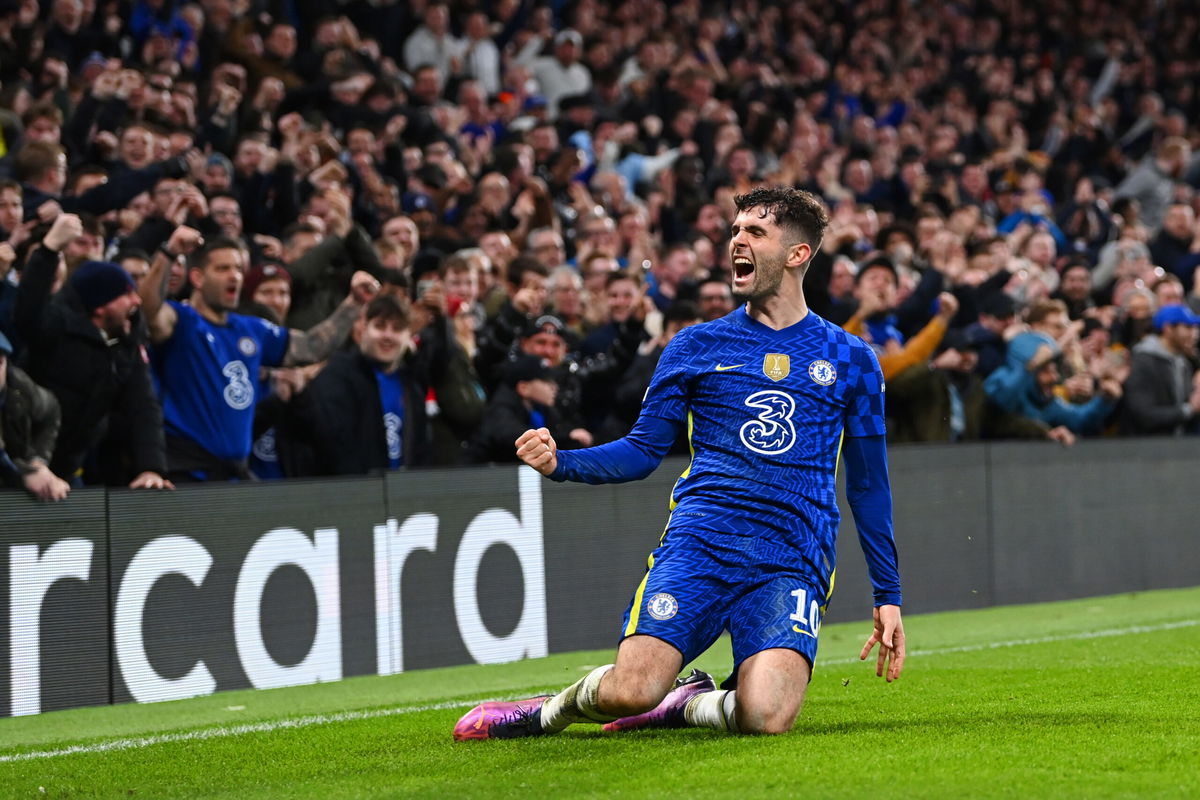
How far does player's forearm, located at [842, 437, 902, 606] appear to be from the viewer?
611cm

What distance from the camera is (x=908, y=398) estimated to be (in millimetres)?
12367

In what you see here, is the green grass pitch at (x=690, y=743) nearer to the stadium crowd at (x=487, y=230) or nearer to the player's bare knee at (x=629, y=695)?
the player's bare knee at (x=629, y=695)

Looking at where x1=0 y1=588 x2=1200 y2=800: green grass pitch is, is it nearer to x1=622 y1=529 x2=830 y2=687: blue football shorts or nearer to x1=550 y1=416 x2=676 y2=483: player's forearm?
x1=622 y1=529 x2=830 y2=687: blue football shorts

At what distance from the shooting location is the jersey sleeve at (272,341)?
31.8ft

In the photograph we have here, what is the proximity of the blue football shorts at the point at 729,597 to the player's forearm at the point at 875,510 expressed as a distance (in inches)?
9.4

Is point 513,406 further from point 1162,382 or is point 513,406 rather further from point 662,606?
point 1162,382

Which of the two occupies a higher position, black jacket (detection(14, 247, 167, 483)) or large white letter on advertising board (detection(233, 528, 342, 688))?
black jacket (detection(14, 247, 167, 483))

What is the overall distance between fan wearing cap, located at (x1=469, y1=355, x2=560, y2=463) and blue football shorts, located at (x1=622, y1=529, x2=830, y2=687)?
433 centimetres

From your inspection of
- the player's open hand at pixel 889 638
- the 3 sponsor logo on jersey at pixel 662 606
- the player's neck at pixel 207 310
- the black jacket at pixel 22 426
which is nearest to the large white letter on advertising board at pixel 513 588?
the player's neck at pixel 207 310

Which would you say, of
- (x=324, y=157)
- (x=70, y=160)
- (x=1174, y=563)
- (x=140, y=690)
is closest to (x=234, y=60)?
(x=324, y=157)

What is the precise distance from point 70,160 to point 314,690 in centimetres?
481

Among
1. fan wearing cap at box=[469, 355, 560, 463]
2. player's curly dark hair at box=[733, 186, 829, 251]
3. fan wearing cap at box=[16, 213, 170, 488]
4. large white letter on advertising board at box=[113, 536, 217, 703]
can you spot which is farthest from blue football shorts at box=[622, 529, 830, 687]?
fan wearing cap at box=[469, 355, 560, 463]

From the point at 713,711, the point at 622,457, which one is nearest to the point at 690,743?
the point at 713,711

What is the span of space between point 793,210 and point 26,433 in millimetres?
4195
